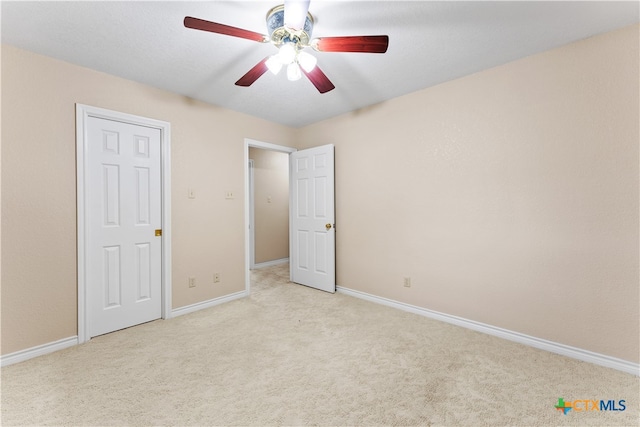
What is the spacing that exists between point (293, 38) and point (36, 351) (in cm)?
302

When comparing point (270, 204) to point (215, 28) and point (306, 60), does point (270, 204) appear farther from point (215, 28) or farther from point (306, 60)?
point (215, 28)

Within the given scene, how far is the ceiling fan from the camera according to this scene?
4.66 feet

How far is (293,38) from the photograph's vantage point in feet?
5.47

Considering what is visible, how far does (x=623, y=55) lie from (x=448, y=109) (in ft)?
3.84

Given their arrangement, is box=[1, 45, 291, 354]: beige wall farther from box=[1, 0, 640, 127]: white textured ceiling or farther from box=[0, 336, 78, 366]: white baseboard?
box=[1, 0, 640, 127]: white textured ceiling

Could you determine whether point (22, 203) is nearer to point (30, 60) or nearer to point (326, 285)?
point (30, 60)

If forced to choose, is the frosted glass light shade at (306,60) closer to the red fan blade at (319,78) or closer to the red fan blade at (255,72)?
the red fan blade at (319,78)

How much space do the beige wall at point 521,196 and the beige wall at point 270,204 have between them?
2663 millimetres

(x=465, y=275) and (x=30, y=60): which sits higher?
(x=30, y=60)

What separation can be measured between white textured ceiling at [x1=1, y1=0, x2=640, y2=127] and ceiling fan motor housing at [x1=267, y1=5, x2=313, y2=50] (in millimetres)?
50

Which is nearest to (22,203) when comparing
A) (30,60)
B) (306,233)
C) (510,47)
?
(30,60)

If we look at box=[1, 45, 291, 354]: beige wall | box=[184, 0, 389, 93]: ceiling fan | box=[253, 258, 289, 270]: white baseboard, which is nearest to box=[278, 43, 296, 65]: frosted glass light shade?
box=[184, 0, 389, 93]: ceiling fan

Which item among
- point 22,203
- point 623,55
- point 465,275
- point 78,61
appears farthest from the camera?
point 465,275

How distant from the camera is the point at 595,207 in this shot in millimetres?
2012
